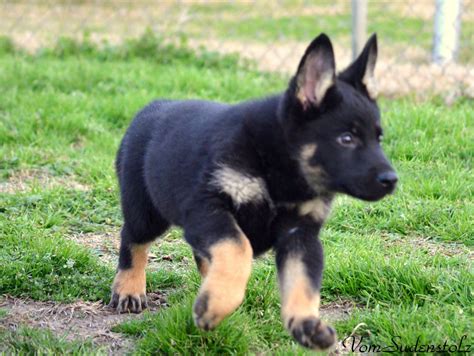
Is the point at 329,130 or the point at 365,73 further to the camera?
the point at 365,73

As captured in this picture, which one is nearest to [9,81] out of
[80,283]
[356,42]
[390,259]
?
[356,42]

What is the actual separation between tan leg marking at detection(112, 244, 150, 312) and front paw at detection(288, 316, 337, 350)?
1.17 meters

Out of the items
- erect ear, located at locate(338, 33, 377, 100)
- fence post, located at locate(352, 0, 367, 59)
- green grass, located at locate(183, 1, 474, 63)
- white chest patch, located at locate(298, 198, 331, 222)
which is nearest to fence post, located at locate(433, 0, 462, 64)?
fence post, located at locate(352, 0, 367, 59)

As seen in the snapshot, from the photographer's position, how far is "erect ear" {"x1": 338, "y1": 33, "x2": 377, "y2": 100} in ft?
12.2

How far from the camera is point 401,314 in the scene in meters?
3.80

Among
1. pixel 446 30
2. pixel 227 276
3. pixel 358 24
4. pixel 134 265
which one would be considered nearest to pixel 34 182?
pixel 134 265

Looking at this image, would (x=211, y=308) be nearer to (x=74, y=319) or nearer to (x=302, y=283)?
(x=302, y=283)

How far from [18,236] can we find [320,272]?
2148 mm

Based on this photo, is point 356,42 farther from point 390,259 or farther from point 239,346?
point 239,346

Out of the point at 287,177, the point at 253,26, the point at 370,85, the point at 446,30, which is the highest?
the point at 370,85

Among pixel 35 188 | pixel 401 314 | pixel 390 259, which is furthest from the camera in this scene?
pixel 35 188

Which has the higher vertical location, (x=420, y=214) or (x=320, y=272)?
(x=320, y=272)

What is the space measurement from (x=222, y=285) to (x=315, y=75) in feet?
3.36

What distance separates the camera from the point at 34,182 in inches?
236
